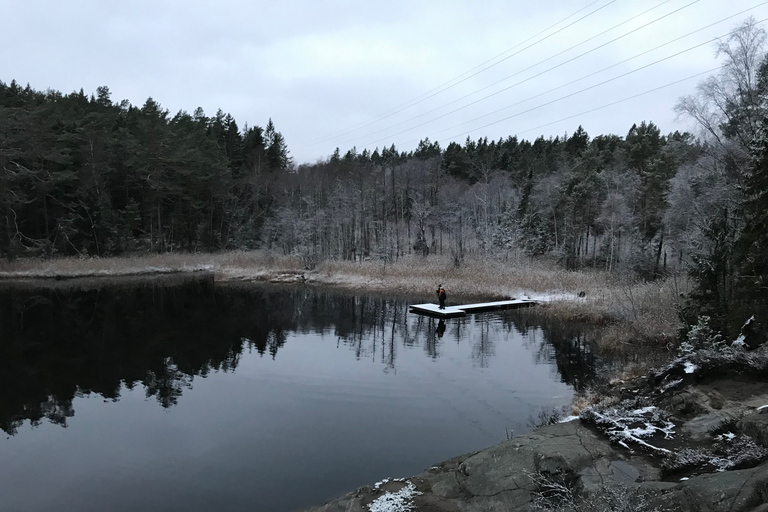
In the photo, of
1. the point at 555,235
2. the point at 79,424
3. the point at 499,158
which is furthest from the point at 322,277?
the point at 499,158

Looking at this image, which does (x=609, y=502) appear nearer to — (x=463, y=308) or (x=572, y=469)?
(x=572, y=469)

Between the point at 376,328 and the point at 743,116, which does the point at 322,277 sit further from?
the point at 743,116

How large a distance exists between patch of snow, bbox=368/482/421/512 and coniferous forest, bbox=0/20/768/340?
20940 millimetres

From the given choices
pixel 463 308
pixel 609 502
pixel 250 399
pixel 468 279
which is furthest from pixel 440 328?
pixel 609 502

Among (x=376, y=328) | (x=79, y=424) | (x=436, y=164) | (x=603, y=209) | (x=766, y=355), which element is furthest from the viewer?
(x=436, y=164)

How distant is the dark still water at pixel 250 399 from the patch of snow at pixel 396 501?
1424 mm

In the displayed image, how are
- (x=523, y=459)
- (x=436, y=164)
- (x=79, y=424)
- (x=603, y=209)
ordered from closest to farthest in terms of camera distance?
(x=523, y=459) < (x=79, y=424) < (x=603, y=209) < (x=436, y=164)

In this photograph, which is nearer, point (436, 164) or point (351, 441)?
point (351, 441)

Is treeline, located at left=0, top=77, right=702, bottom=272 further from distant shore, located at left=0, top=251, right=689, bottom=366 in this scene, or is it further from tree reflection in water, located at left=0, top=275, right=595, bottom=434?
tree reflection in water, located at left=0, top=275, right=595, bottom=434

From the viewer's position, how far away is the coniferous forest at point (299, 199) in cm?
3869

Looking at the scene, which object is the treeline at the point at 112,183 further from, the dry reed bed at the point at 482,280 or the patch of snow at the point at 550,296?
the patch of snow at the point at 550,296

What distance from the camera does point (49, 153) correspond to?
134ft

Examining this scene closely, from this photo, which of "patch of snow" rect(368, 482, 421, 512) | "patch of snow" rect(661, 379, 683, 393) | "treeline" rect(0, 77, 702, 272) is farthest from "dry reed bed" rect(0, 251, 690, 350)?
"patch of snow" rect(368, 482, 421, 512)

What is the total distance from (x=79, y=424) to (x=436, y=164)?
1876 inches
